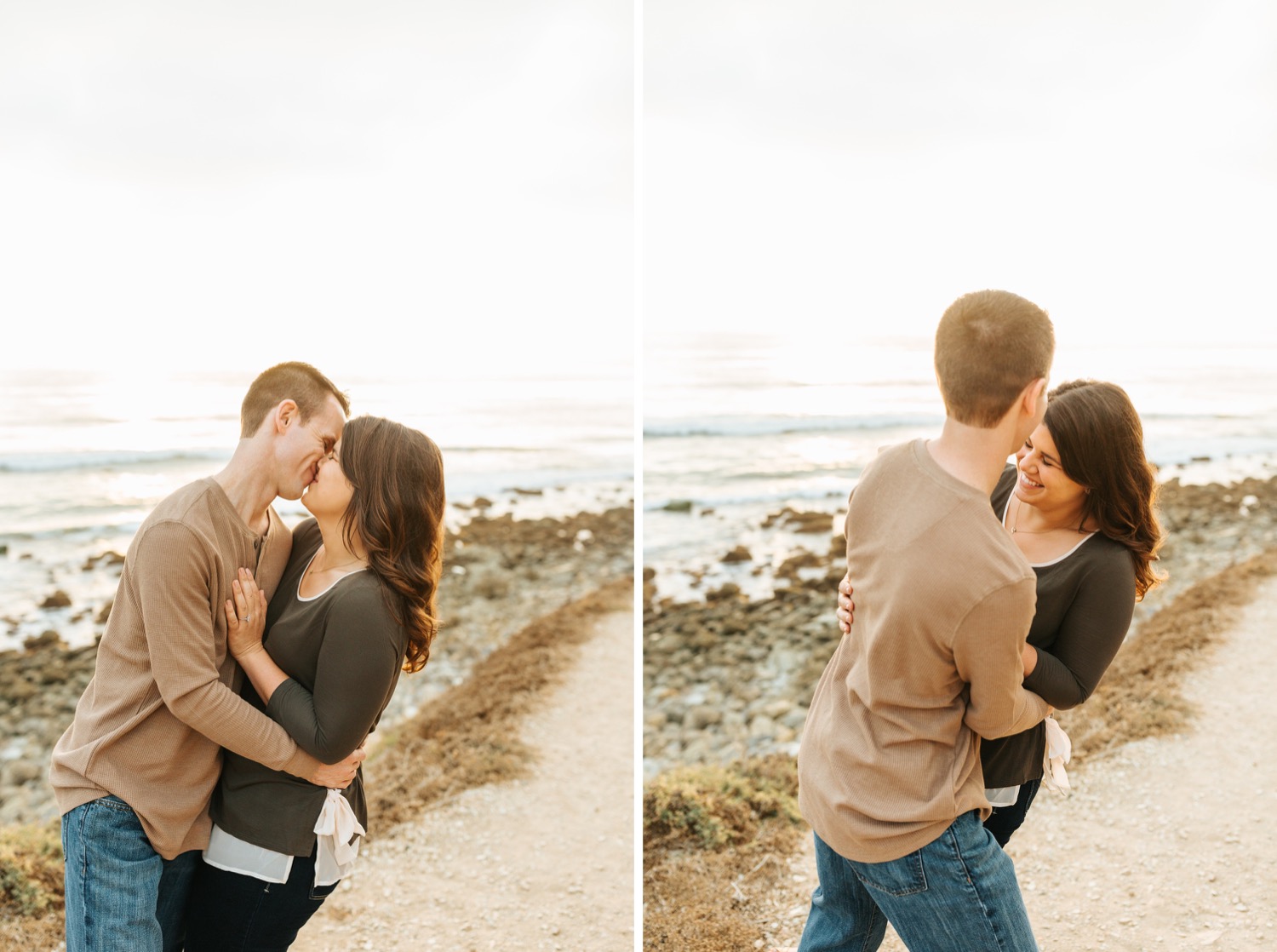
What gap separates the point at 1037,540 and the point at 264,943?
1877 millimetres

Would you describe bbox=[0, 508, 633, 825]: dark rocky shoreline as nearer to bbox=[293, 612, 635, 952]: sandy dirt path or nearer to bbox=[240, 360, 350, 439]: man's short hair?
bbox=[293, 612, 635, 952]: sandy dirt path

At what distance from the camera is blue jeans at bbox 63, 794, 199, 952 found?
1866 millimetres

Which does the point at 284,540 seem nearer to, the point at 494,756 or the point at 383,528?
the point at 383,528

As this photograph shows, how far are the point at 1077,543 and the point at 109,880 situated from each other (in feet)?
6.76

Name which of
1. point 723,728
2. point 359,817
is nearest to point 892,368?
point 723,728

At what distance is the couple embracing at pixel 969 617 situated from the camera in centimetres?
161

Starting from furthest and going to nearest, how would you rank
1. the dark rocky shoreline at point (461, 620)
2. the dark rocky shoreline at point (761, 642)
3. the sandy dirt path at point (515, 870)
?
the dark rocky shoreline at point (461, 620)
the dark rocky shoreline at point (761, 642)
the sandy dirt path at point (515, 870)

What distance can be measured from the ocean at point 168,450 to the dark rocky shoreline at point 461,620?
1.01m

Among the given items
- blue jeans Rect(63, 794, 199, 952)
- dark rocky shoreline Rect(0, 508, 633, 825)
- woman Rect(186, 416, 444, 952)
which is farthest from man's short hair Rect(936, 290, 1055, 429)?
dark rocky shoreline Rect(0, 508, 633, 825)

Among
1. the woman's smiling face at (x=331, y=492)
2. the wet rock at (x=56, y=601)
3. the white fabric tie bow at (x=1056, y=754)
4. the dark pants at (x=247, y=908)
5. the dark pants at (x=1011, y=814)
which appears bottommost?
the wet rock at (x=56, y=601)

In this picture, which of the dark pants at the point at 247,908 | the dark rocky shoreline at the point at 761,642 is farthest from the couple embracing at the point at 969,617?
the dark rocky shoreline at the point at 761,642

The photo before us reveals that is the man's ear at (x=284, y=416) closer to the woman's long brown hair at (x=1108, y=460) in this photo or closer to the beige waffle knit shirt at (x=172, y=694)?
the beige waffle knit shirt at (x=172, y=694)

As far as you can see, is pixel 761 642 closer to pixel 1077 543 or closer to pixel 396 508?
pixel 1077 543

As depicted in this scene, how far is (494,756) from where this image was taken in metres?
5.77
